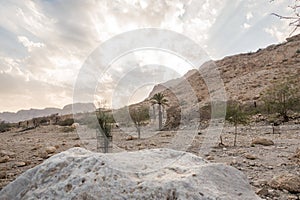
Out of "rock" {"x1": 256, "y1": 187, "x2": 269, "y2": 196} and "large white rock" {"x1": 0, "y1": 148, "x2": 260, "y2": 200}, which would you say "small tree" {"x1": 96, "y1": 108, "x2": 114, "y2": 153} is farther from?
"large white rock" {"x1": 0, "y1": 148, "x2": 260, "y2": 200}

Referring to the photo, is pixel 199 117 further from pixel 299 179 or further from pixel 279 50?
pixel 279 50

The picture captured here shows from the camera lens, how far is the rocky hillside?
4084 cm

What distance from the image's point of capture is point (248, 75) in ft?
171

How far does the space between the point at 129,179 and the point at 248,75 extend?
168ft

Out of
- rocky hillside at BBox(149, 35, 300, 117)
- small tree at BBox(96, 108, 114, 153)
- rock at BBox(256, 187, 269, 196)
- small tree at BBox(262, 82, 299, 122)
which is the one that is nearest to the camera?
rock at BBox(256, 187, 269, 196)

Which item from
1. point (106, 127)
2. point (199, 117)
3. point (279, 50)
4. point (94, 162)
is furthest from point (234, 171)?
point (279, 50)

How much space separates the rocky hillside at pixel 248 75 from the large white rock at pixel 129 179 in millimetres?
29444

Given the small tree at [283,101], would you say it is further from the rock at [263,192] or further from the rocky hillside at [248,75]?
the rock at [263,192]

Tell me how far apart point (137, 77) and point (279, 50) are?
59.0 meters

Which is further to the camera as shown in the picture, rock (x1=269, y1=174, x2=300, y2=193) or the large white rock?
rock (x1=269, y1=174, x2=300, y2=193)

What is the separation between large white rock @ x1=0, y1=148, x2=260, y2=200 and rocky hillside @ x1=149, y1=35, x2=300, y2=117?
1159 inches

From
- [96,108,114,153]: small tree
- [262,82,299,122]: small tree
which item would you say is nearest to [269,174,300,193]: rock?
[96,108,114,153]: small tree

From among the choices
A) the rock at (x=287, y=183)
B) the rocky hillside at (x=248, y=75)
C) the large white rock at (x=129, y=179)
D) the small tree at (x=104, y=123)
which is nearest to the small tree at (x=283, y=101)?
the rocky hillside at (x=248, y=75)

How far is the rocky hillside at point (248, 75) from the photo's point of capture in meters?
40.8
